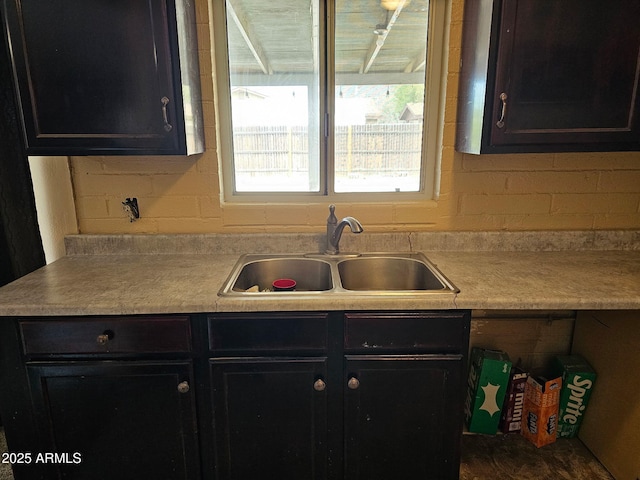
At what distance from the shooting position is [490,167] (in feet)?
6.02

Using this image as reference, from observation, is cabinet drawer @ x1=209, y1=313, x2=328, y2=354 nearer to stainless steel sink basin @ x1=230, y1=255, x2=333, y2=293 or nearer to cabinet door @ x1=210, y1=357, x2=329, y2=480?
cabinet door @ x1=210, y1=357, x2=329, y2=480

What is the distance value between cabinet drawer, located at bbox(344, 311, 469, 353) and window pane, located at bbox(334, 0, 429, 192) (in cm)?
79

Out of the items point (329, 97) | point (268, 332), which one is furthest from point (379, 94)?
point (268, 332)

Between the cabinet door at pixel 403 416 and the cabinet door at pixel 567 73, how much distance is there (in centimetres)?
91

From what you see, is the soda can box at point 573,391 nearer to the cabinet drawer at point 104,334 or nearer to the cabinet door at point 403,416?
the cabinet door at point 403,416

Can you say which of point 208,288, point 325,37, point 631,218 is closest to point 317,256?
point 208,288

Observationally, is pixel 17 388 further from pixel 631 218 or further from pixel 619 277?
pixel 631 218

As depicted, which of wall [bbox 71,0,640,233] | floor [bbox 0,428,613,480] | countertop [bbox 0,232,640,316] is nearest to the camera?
countertop [bbox 0,232,640,316]

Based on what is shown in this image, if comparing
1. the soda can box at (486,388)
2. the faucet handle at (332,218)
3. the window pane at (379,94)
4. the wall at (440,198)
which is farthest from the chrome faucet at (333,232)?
the soda can box at (486,388)

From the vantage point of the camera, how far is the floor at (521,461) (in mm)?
1706

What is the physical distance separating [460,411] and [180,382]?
983mm

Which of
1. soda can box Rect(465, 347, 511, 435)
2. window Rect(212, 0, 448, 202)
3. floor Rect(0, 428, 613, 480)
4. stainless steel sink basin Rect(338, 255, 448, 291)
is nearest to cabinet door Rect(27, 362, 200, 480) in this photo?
floor Rect(0, 428, 613, 480)

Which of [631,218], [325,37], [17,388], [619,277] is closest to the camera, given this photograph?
[17,388]

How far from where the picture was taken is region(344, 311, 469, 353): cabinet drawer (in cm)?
133
